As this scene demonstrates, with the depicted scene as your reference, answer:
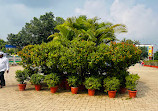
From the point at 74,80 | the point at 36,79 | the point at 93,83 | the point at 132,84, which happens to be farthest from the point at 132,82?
the point at 36,79

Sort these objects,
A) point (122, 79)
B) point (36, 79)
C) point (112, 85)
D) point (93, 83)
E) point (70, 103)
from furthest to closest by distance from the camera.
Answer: point (36, 79) < point (122, 79) < point (93, 83) < point (112, 85) < point (70, 103)

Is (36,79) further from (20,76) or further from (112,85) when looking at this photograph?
(112,85)

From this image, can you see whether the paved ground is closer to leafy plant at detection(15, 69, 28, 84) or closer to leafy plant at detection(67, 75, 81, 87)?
leafy plant at detection(67, 75, 81, 87)

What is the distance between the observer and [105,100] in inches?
218

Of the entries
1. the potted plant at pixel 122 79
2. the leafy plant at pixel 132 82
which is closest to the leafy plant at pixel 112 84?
the leafy plant at pixel 132 82

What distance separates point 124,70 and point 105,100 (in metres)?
1.76

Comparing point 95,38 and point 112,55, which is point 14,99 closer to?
point 112,55

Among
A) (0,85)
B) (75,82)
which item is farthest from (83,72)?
(0,85)

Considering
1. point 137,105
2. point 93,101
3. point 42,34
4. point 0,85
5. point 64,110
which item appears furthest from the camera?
point 42,34

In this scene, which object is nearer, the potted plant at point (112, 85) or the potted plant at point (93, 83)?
the potted plant at point (112, 85)

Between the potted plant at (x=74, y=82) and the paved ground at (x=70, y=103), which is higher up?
the potted plant at (x=74, y=82)

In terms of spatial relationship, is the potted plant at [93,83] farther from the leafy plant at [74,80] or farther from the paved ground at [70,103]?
the leafy plant at [74,80]

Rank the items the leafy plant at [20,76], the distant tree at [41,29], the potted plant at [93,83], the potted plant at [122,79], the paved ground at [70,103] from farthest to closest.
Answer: the distant tree at [41,29] < the leafy plant at [20,76] < the potted plant at [122,79] < the potted plant at [93,83] < the paved ground at [70,103]

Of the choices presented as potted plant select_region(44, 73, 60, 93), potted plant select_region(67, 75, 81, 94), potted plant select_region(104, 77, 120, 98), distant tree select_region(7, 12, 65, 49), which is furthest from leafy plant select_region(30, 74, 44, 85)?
distant tree select_region(7, 12, 65, 49)
